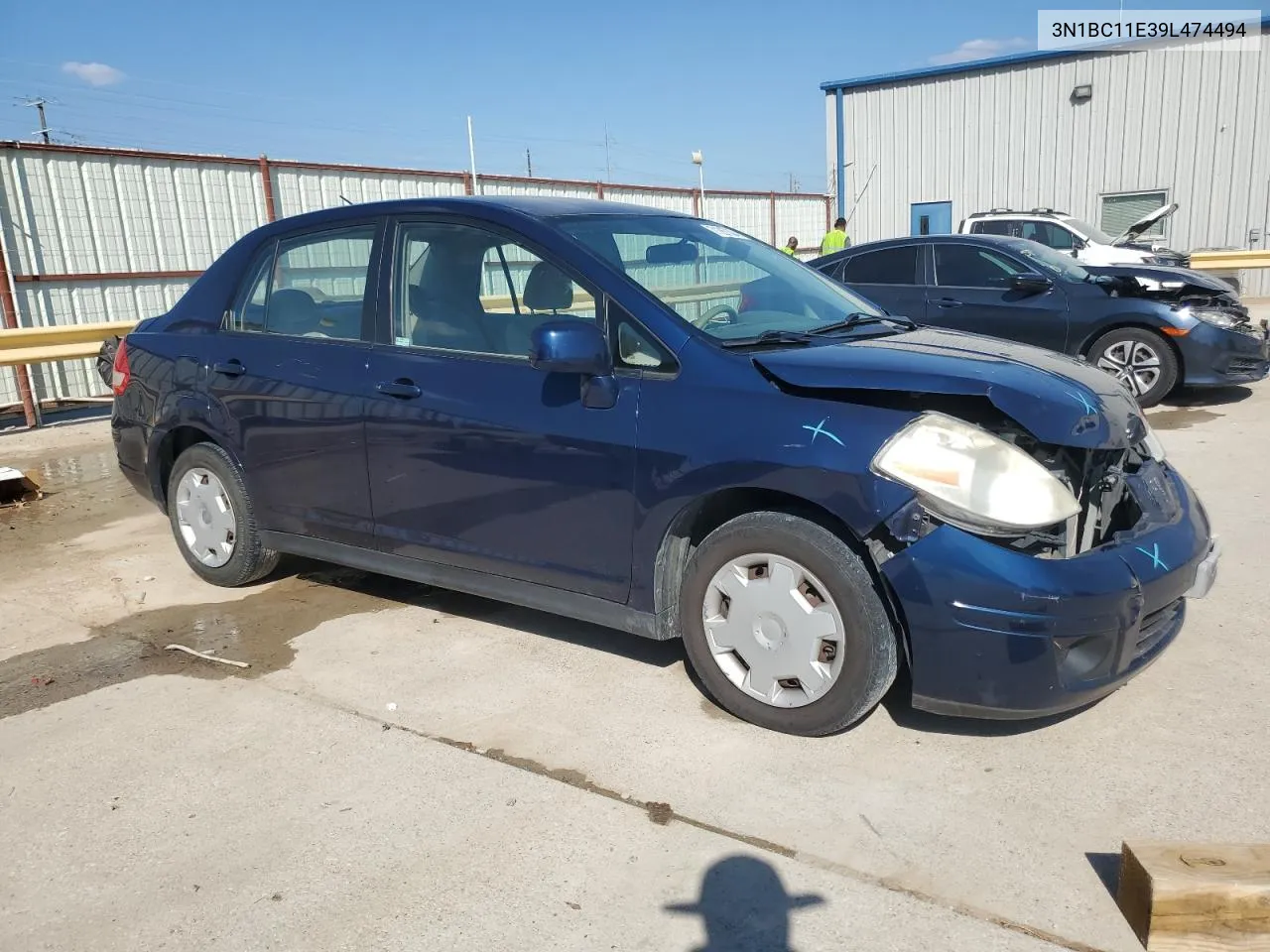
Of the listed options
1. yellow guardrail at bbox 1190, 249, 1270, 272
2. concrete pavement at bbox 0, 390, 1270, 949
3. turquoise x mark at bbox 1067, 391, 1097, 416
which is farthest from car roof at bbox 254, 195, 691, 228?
yellow guardrail at bbox 1190, 249, 1270, 272

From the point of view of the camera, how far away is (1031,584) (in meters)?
2.83

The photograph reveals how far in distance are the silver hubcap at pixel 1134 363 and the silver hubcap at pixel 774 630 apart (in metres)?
6.76

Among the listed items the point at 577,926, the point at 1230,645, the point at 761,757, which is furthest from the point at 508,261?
the point at 1230,645

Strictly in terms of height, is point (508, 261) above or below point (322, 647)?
above

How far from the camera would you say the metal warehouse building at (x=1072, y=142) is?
60.9 feet

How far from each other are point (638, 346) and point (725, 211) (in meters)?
18.4

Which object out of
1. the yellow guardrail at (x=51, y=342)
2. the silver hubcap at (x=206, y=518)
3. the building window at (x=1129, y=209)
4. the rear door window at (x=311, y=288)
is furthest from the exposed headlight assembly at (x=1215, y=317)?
the building window at (x=1129, y=209)

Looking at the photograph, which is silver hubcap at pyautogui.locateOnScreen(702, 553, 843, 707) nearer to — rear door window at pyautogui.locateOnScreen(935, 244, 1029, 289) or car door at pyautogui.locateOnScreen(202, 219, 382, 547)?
car door at pyautogui.locateOnScreen(202, 219, 382, 547)

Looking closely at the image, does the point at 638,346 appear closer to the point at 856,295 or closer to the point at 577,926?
the point at 856,295

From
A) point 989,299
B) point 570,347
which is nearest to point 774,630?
point 570,347

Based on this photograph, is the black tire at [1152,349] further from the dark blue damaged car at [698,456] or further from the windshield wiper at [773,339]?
the windshield wiper at [773,339]

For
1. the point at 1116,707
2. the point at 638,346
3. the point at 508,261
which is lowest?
the point at 1116,707

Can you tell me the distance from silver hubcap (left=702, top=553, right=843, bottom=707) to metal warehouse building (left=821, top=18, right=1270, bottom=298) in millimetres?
19469

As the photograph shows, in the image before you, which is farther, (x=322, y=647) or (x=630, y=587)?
(x=322, y=647)
